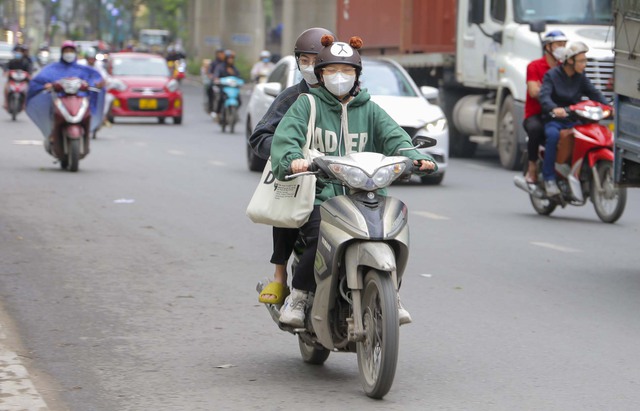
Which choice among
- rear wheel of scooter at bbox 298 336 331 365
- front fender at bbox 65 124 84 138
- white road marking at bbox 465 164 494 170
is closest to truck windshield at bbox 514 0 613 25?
white road marking at bbox 465 164 494 170

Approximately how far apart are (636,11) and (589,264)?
196 cm

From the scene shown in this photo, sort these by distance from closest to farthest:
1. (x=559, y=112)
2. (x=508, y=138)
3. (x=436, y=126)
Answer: (x=559, y=112), (x=436, y=126), (x=508, y=138)

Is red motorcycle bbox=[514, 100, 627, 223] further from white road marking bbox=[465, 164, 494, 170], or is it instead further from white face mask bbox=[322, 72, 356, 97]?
white road marking bbox=[465, 164, 494, 170]

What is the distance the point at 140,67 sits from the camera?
1359 inches

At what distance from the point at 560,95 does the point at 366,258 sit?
8.20m

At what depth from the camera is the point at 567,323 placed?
8258mm

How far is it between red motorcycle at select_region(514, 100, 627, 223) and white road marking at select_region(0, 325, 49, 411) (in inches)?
314

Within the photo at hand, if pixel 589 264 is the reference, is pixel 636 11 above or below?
above

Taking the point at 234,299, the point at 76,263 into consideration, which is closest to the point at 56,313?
the point at 234,299

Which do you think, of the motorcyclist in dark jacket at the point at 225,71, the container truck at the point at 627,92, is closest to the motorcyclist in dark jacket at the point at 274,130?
the container truck at the point at 627,92

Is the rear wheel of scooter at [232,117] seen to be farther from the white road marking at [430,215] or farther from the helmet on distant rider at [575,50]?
the helmet on distant rider at [575,50]

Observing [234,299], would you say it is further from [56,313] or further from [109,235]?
[109,235]

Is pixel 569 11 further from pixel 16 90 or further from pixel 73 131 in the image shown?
pixel 16 90

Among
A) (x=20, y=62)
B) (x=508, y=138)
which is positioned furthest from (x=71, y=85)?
(x=20, y=62)
